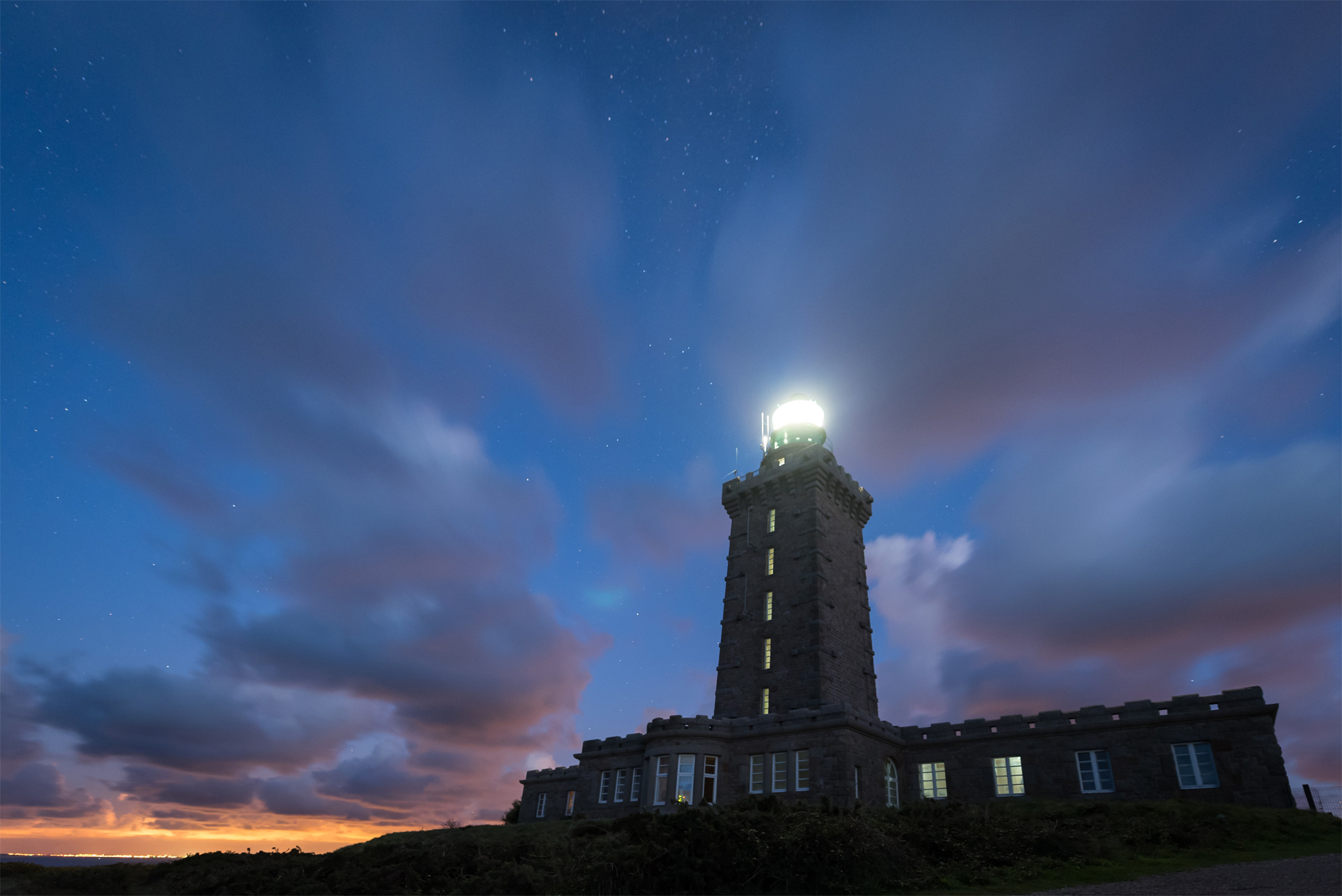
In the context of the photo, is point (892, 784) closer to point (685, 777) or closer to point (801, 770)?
point (801, 770)

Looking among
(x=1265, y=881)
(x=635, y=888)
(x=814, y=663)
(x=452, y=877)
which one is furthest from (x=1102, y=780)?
(x=452, y=877)

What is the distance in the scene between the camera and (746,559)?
44125 millimetres

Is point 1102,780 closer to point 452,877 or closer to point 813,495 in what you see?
point 813,495

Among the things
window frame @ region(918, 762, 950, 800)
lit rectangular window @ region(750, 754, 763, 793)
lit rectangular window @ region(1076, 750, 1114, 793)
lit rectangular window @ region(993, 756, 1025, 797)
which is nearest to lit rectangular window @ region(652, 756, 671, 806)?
lit rectangular window @ region(750, 754, 763, 793)

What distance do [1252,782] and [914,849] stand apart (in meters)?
16.9

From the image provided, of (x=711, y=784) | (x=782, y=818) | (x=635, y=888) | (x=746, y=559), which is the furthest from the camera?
(x=746, y=559)

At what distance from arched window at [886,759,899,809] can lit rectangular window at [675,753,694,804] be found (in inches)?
376

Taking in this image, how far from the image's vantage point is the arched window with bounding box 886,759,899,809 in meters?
33.3

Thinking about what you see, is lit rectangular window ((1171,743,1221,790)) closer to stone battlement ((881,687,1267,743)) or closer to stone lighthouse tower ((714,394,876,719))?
stone battlement ((881,687,1267,743))

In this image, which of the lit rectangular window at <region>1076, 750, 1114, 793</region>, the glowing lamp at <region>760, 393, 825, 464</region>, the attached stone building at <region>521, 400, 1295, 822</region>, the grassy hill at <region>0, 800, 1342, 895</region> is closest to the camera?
the grassy hill at <region>0, 800, 1342, 895</region>

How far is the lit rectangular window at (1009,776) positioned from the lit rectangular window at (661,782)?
51.8 feet

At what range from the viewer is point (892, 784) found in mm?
34031

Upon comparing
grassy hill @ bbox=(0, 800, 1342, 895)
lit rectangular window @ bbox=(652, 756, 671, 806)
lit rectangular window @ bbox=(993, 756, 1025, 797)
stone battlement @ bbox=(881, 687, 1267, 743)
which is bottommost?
grassy hill @ bbox=(0, 800, 1342, 895)

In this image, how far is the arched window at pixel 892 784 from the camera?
33.3 m
